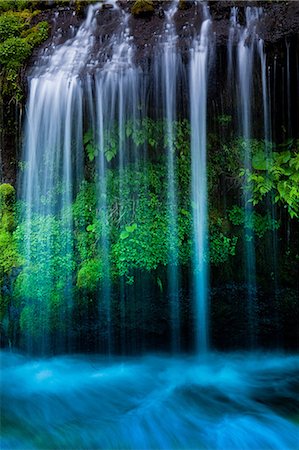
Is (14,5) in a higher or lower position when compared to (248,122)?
higher

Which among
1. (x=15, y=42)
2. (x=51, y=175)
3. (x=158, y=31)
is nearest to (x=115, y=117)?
(x=51, y=175)

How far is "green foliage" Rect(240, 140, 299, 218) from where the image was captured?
18.5ft

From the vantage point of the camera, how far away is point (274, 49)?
17.3 feet

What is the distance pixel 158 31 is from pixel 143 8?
2.15ft

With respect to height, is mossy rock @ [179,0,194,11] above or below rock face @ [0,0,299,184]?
above

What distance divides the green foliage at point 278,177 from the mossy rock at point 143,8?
8.51ft

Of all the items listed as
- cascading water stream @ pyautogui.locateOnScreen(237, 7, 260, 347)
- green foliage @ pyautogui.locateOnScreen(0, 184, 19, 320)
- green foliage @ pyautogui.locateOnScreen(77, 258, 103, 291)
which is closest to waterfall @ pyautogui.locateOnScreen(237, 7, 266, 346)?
cascading water stream @ pyautogui.locateOnScreen(237, 7, 260, 347)

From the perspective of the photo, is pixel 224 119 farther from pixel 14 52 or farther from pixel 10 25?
pixel 10 25

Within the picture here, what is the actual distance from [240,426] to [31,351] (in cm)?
308

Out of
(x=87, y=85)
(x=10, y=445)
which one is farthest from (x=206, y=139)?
(x=10, y=445)

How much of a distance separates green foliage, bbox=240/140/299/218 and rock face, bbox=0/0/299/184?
52cm

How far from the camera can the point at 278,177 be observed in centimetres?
568

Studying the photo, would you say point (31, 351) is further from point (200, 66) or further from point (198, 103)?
point (200, 66)

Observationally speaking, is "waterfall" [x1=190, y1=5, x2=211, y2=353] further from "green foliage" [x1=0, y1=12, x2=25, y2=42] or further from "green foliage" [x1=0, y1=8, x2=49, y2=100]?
"green foliage" [x1=0, y1=12, x2=25, y2=42]
